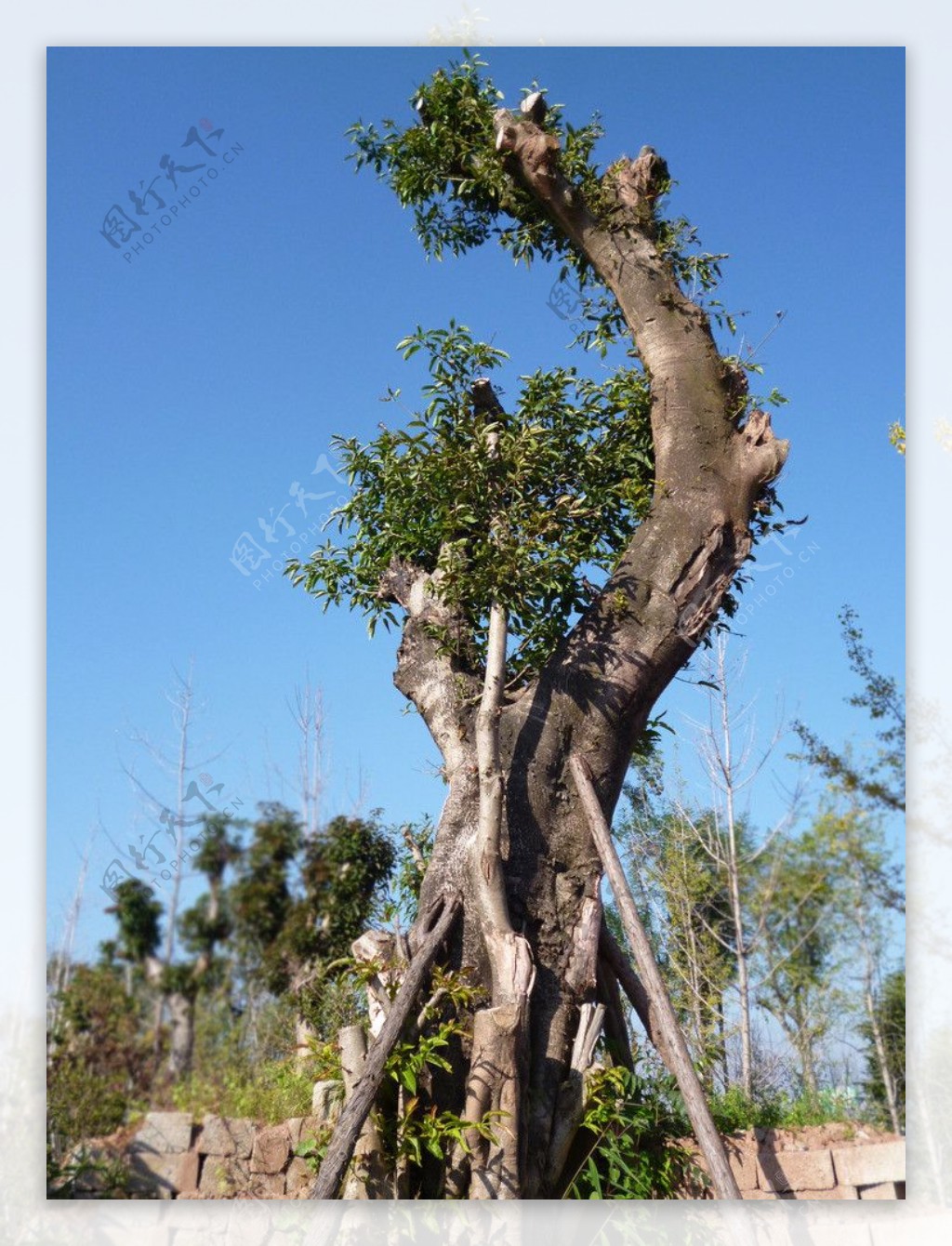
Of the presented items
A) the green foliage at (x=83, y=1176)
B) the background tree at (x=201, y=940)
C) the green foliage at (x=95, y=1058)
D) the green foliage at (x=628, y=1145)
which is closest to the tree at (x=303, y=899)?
the background tree at (x=201, y=940)

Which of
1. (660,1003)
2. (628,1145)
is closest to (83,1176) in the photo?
(628,1145)

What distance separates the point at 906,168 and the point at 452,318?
6.08ft

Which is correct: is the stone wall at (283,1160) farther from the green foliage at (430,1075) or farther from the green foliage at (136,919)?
the green foliage at (136,919)

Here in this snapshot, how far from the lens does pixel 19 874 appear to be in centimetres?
432

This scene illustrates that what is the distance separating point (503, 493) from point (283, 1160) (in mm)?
2614

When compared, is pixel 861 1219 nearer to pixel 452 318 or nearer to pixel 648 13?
pixel 452 318

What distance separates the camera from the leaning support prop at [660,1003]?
3.89 meters

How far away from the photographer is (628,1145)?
417 centimetres

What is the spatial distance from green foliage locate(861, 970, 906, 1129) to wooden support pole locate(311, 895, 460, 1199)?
1841 millimetres

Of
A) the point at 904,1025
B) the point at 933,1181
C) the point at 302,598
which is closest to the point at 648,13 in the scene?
the point at 302,598

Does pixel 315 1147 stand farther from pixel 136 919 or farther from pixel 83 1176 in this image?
pixel 136 919

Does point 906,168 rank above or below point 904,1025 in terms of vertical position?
above

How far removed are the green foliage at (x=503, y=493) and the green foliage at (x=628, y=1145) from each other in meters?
1.57

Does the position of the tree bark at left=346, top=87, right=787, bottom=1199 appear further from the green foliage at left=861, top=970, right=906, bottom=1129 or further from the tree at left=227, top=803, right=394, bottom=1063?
the tree at left=227, top=803, right=394, bottom=1063
